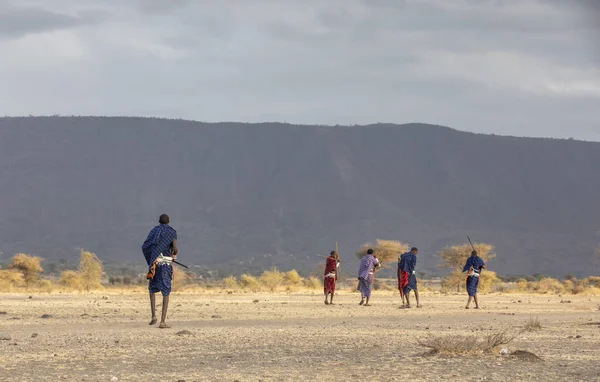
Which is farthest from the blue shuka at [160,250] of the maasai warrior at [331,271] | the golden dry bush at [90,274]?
the golden dry bush at [90,274]

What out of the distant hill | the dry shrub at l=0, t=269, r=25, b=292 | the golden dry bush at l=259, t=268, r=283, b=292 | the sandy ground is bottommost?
the sandy ground

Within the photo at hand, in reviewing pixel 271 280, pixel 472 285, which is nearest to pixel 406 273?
pixel 472 285

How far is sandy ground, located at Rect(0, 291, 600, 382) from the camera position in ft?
44.2

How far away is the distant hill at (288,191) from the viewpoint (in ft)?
390

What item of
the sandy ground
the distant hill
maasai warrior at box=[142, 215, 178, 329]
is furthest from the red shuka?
the distant hill

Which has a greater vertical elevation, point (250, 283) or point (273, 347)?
point (250, 283)

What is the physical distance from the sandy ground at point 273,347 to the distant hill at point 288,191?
271 ft

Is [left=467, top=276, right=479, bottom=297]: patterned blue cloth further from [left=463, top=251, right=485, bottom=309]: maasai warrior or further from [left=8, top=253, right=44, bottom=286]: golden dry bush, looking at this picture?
[left=8, top=253, right=44, bottom=286]: golden dry bush

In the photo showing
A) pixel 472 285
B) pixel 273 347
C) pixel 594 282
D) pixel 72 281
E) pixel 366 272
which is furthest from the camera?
pixel 594 282

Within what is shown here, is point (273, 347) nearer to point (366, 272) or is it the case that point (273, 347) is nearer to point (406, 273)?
point (406, 273)

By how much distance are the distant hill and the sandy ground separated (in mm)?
82647

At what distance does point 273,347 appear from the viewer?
56.2 ft

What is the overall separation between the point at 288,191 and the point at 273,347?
11765cm

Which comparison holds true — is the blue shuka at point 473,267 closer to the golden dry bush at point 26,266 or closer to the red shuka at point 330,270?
the red shuka at point 330,270
